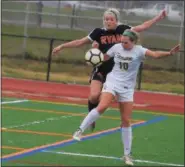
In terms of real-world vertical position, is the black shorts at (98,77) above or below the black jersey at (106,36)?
below

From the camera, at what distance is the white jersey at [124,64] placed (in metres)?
11.6

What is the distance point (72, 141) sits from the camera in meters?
15.8

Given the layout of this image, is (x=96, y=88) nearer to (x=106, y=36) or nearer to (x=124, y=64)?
(x=124, y=64)

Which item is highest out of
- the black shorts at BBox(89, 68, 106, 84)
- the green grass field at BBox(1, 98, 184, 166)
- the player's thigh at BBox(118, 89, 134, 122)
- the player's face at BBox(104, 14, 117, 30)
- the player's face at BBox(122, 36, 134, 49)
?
the player's face at BBox(104, 14, 117, 30)

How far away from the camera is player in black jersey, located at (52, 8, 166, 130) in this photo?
11484mm

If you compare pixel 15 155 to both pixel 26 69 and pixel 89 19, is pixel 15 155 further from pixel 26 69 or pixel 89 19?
pixel 89 19

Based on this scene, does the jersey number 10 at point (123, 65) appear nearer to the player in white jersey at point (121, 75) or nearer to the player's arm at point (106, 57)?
the player in white jersey at point (121, 75)

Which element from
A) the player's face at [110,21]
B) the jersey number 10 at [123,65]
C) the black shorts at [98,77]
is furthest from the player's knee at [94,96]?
the player's face at [110,21]

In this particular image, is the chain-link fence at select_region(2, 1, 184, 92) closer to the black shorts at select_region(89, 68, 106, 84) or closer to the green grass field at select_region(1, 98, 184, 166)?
the green grass field at select_region(1, 98, 184, 166)

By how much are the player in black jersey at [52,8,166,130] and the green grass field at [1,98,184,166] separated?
5.89 ft

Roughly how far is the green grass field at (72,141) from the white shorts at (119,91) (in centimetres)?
184

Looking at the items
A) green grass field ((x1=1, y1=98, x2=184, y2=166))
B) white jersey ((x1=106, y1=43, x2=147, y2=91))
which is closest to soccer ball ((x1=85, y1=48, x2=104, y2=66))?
white jersey ((x1=106, y1=43, x2=147, y2=91))

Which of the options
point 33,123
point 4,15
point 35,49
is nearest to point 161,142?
point 33,123

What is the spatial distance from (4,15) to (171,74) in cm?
916
